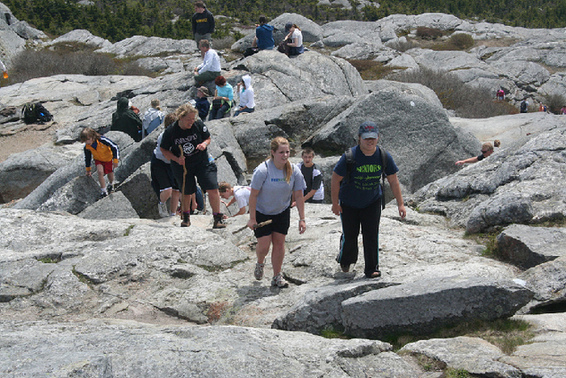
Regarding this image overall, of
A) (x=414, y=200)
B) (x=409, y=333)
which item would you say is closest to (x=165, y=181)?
(x=414, y=200)

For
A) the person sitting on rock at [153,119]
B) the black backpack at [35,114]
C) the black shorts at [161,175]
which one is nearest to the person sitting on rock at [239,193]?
the black shorts at [161,175]

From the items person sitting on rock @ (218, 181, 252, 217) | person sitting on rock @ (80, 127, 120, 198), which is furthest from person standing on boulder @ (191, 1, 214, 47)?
person sitting on rock @ (218, 181, 252, 217)

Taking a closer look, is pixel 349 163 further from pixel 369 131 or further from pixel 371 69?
pixel 371 69

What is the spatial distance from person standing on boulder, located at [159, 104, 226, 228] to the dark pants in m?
3.16

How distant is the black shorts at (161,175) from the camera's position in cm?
965

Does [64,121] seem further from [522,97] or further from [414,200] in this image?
[522,97]

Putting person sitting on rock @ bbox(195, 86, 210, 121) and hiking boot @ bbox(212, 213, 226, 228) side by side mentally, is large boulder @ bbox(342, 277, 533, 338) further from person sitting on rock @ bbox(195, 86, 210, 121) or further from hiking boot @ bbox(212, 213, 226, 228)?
person sitting on rock @ bbox(195, 86, 210, 121)

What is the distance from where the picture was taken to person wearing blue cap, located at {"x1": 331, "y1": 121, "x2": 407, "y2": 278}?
232 inches

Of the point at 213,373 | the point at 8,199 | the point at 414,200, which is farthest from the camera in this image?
the point at 8,199

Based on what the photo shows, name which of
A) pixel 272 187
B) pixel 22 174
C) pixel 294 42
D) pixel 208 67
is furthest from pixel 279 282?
pixel 294 42

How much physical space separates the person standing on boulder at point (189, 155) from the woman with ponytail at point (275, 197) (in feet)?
7.82

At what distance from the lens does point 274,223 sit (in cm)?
639

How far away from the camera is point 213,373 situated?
370cm

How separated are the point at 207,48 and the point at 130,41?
89.8ft
